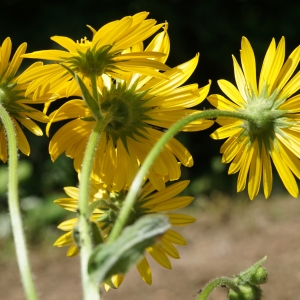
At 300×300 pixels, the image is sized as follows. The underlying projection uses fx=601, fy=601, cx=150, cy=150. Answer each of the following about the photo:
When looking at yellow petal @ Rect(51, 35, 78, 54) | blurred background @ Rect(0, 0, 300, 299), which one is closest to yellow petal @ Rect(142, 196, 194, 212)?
yellow petal @ Rect(51, 35, 78, 54)

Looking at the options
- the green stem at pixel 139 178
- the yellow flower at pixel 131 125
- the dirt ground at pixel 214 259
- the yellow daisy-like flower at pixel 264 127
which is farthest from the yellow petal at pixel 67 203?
the dirt ground at pixel 214 259

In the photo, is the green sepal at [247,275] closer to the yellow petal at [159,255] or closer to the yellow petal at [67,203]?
the yellow petal at [159,255]

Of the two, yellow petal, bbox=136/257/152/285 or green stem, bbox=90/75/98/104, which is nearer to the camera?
green stem, bbox=90/75/98/104

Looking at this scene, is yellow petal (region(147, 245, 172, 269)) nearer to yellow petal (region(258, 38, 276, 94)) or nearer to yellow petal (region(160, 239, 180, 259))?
yellow petal (region(160, 239, 180, 259))

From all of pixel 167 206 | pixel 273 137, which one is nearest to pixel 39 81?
pixel 167 206

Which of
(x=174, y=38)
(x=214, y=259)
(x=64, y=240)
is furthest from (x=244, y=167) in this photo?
(x=174, y=38)

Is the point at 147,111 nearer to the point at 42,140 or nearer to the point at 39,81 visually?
the point at 39,81
